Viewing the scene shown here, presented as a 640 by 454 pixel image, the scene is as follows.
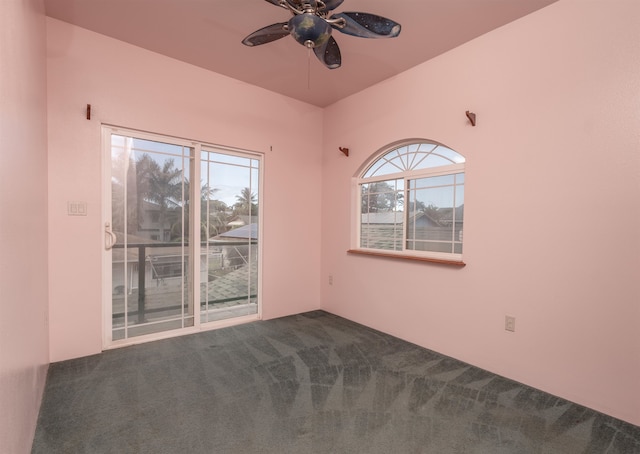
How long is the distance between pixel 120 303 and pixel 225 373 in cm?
130

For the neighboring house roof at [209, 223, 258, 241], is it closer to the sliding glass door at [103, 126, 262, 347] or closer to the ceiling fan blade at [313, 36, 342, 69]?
the sliding glass door at [103, 126, 262, 347]

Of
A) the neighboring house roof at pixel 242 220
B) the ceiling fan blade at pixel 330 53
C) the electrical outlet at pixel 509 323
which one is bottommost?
the electrical outlet at pixel 509 323

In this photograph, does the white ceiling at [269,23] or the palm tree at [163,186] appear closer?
Answer: the white ceiling at [269,23]

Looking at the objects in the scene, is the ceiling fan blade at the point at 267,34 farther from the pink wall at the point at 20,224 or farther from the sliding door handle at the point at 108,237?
the sliding door handle at the point at 108,237

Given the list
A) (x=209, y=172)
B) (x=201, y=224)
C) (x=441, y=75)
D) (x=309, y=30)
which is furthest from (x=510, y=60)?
(x=201, y=224)

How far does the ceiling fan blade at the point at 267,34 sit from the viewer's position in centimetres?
196

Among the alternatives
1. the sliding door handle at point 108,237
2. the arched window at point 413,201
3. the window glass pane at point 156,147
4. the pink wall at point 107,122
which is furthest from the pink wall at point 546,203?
the sliding door handle at point 108,237

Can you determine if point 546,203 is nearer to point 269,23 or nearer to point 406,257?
point 406,257

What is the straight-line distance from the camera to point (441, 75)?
2.89 meters

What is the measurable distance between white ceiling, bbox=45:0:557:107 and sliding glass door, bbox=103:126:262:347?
860mm

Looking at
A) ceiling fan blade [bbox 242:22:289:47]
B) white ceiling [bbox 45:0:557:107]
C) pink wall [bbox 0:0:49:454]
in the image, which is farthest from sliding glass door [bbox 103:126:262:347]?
ceiling fan blade [bbox 242:22:289:47]

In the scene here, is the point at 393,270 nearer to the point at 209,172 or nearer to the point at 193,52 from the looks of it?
the point at 209,172

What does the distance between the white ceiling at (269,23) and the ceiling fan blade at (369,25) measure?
55 cm

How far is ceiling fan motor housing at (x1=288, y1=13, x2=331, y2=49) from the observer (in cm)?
171
